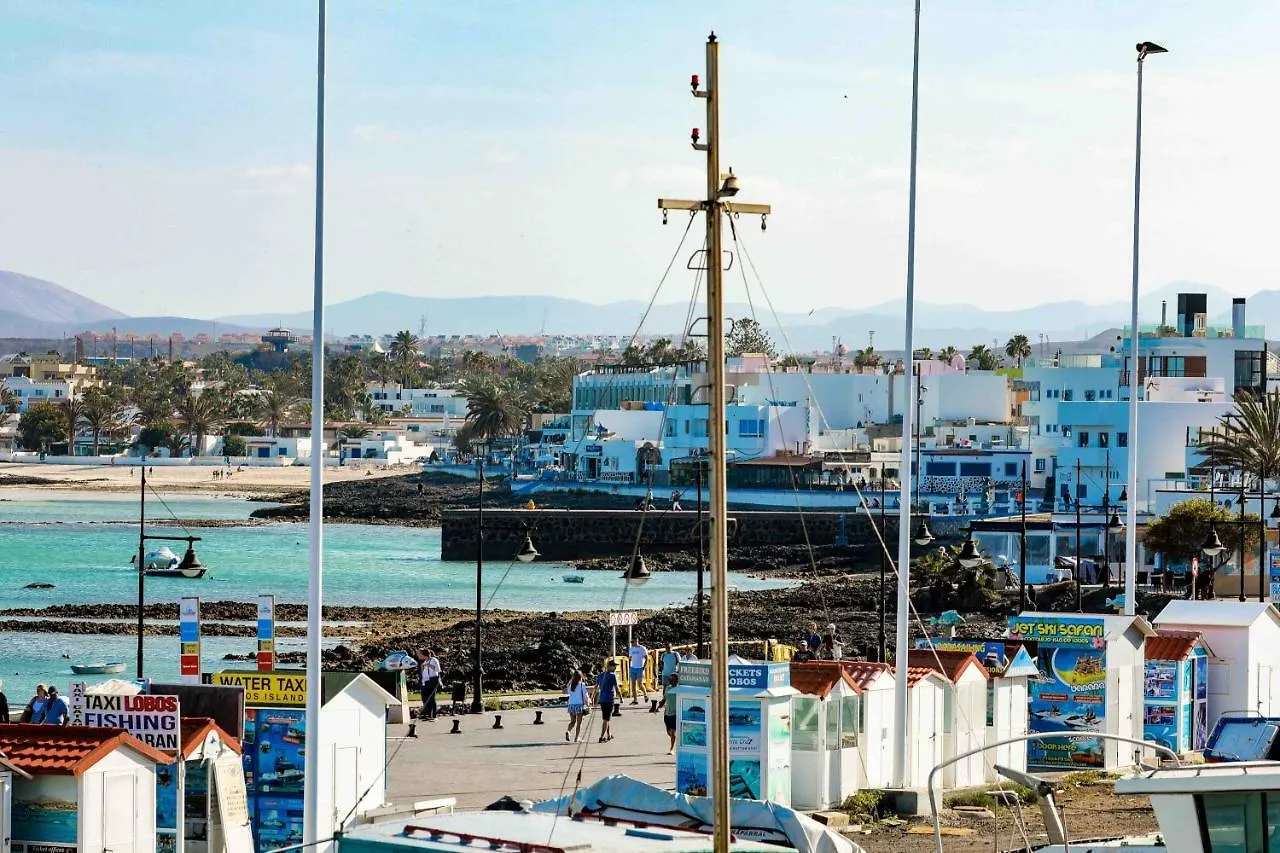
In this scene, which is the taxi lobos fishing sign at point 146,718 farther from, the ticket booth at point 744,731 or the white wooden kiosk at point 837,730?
the white wooden kiosk at point 837,730

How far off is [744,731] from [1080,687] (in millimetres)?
8462

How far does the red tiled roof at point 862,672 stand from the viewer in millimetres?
26734

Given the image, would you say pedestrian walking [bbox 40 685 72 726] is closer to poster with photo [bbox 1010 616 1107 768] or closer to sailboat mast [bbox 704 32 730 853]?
sailboat mast [bbox 704 32 730 853]

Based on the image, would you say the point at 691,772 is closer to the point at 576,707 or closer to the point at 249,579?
the point at 576,707

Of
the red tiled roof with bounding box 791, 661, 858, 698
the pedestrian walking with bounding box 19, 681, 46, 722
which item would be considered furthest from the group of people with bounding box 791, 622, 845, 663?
the pedestrian walking with bounding box 19, 681, 46, 722

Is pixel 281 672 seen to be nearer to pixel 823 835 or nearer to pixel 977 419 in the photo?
pixel 823 835

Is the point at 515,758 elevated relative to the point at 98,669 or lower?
elevated

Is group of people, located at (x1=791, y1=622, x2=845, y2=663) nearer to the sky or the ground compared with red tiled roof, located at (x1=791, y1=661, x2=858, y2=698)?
nearer to the ground

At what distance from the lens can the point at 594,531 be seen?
133 m

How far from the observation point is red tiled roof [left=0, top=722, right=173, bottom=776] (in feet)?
57.3

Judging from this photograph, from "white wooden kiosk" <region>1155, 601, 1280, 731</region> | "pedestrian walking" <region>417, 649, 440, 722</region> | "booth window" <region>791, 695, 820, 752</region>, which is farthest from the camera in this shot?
"pedestrian walking" <region>417, 649, 440, 722</region>

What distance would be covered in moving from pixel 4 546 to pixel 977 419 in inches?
2648

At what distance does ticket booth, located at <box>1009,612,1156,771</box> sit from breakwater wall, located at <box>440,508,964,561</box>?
93.6 m

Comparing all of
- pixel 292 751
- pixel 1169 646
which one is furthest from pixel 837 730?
pixel 1169 646
